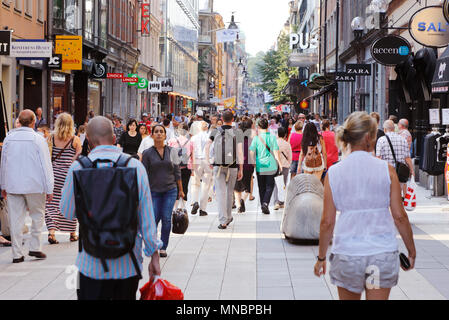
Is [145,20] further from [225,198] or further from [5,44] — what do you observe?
[225,198]

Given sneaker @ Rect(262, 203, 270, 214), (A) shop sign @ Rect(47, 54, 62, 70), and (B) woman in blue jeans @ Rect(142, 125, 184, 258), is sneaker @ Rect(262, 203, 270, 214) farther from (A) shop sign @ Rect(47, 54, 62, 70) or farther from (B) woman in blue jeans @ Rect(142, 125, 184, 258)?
(A) shop sign @ Rect(47, 54, 62, 70)

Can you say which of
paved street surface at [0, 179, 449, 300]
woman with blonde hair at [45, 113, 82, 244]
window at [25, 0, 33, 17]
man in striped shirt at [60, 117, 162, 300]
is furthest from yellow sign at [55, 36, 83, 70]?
man in striped shirt at [60, 117, 162, 300]

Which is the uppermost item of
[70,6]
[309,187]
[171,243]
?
[70,6]

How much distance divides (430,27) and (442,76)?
169 centimetres

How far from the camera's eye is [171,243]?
39.1ft

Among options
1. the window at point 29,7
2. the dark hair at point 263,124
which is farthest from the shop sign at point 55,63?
the dark hair at point 263,124

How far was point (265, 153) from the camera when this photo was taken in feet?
52.5

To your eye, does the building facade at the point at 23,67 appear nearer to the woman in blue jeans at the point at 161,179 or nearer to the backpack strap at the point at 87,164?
the woman in blue jeans at the point at 161,179

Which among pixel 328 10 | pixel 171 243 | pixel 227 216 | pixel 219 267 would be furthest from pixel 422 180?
pixel 328 10

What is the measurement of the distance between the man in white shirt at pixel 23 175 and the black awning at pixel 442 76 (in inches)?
347

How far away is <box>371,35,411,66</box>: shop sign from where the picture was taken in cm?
2131

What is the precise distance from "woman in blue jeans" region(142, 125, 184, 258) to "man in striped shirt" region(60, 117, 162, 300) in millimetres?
5173
